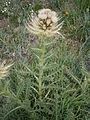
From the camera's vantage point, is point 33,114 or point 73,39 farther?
point 73,39

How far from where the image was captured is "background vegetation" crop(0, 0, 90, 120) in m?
2.67

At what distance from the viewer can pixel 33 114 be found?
2.65m

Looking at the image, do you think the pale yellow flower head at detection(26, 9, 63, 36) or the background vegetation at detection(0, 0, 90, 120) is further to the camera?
the background vegetation at detection(0, 0, 90, 120)

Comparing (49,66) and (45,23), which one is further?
(49,66)

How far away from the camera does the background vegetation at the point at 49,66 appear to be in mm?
2670

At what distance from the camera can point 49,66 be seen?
2.34 meters

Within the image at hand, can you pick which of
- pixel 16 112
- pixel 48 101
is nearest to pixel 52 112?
pixel 48 101

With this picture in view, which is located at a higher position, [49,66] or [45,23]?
[45,23]

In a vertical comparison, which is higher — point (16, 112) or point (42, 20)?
point (42, 20)

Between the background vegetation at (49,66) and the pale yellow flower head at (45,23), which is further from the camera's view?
the background vegetation at (49,66)

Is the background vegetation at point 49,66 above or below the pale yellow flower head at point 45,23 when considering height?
below

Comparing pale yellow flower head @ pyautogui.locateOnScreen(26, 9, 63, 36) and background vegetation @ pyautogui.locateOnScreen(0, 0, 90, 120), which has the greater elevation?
pale yellow flower head @ pyautogui.locateOnScreen(26, 9, 63, 36)

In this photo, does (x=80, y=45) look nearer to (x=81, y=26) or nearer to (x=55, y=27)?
(x=81, y=26)

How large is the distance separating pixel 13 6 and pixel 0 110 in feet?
4.99
